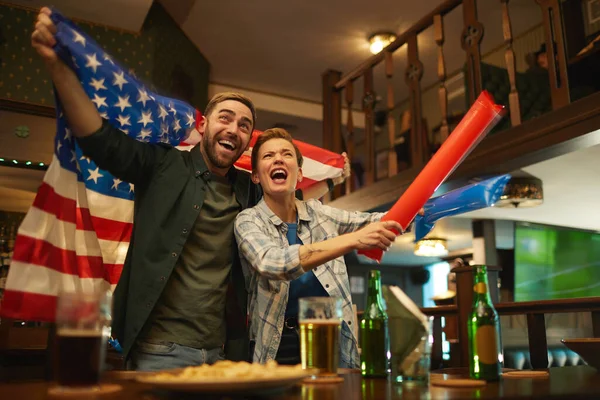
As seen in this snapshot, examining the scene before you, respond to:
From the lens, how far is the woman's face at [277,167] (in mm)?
1570

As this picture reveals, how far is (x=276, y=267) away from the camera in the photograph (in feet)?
4.07

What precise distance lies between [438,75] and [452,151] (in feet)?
9.72

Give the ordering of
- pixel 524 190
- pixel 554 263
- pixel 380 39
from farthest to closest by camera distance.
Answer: pixel 554 263
pixel 380 39
pixel 524 190

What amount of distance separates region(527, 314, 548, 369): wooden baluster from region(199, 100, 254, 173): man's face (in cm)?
131

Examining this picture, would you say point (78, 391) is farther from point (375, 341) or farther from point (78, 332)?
point (375, 341)

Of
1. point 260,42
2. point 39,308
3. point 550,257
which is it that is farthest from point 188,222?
point 550,257

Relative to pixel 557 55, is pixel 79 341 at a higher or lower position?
lower

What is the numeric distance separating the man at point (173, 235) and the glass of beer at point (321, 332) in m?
0.59

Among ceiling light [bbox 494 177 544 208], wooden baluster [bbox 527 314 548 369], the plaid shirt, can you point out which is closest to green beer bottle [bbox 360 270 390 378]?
the plaid shirt

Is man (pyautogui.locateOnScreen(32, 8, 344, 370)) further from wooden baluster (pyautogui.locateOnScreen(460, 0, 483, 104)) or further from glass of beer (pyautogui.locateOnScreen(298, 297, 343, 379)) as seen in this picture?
wooden baluster (pyautogui.locateOnScreen(460, 0, 483, 104))

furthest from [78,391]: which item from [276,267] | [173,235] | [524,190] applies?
[524,190]

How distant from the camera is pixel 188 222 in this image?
1.58m

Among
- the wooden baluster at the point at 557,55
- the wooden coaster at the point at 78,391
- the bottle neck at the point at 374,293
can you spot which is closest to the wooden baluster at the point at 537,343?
the bottle neck at the point at 374,293

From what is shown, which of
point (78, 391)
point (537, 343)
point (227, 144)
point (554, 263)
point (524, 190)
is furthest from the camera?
point (554, 263)
